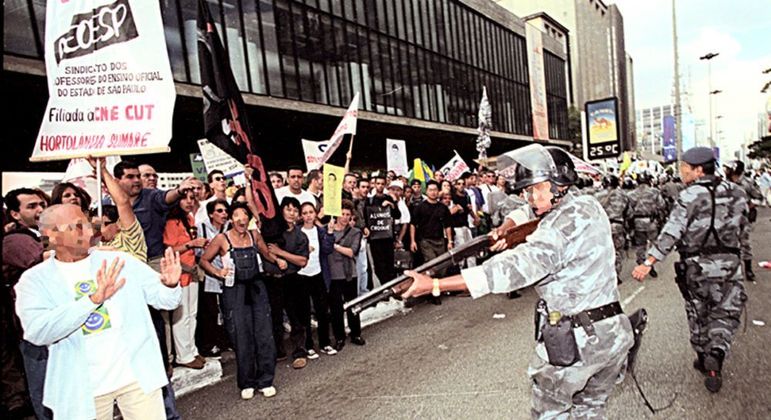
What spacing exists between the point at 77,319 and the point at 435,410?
2646 millimetres

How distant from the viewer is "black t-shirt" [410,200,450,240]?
809 centimetres

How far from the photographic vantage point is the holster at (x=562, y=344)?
2.47m

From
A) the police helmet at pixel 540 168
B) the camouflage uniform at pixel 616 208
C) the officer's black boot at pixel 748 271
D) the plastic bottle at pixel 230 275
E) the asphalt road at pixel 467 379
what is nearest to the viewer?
the police helmet at pixel 540 168

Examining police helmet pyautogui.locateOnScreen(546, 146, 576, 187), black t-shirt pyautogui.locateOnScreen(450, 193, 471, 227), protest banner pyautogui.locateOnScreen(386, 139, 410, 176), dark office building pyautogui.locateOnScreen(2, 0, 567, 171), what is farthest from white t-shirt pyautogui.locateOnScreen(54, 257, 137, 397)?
protest banner pyautogui.locateOnScreen(386, 139, 410, 176)

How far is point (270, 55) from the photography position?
17250 millimetres

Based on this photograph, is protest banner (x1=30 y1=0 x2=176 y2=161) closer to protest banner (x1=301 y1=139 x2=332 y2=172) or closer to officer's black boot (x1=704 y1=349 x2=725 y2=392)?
officer's black boot (x1=704 y1=349 x2=725 y2=392)

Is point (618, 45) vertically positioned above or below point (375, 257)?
above

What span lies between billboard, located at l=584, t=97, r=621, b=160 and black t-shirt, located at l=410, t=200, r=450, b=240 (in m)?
21.3

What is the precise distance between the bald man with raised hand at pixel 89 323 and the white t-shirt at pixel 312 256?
9.53ft

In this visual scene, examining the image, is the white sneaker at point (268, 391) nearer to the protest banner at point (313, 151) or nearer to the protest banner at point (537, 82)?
the protest banner at point (313, 151)

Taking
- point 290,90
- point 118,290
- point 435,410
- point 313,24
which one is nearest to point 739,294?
point 435,410

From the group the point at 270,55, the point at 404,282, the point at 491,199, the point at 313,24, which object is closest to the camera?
the point at 404,282

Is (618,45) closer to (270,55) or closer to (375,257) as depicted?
(270,55)

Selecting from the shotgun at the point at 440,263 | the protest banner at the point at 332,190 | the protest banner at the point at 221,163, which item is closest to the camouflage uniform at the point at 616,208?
the protest banner at the point at 332,190
